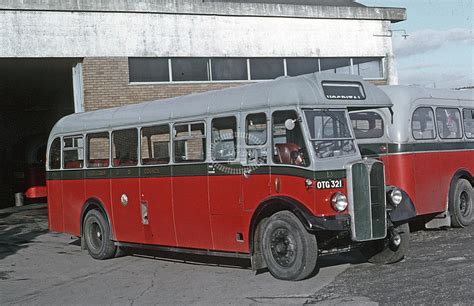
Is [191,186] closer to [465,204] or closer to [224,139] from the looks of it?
[224,139]

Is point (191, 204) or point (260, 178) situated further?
point (191, 204)

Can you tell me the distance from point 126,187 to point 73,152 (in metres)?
2.00

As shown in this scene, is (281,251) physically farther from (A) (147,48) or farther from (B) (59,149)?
(A) (147,48)

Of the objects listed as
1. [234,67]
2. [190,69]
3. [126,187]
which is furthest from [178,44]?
[126,187]

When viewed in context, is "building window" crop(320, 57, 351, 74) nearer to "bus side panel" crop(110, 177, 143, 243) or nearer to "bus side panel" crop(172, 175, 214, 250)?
"bus side panel" crop(110, 177, 143, 243)

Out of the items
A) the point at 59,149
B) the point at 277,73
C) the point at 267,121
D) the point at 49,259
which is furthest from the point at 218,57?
the point at 267,121

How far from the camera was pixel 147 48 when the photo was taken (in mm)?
17453

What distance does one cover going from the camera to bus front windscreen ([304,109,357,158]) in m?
8.40

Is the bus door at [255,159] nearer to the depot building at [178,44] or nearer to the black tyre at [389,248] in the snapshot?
the black tyre at [389,248]

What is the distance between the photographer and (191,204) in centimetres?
986

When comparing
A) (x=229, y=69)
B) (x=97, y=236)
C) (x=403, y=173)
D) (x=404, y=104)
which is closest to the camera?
(x=403, y=173)

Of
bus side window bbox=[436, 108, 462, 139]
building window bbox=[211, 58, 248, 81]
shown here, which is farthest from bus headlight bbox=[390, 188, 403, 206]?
building window bbox=[211, 58, 248, 81]

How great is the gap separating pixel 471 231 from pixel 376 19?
32.7 feet

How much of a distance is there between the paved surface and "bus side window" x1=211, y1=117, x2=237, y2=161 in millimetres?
1697
